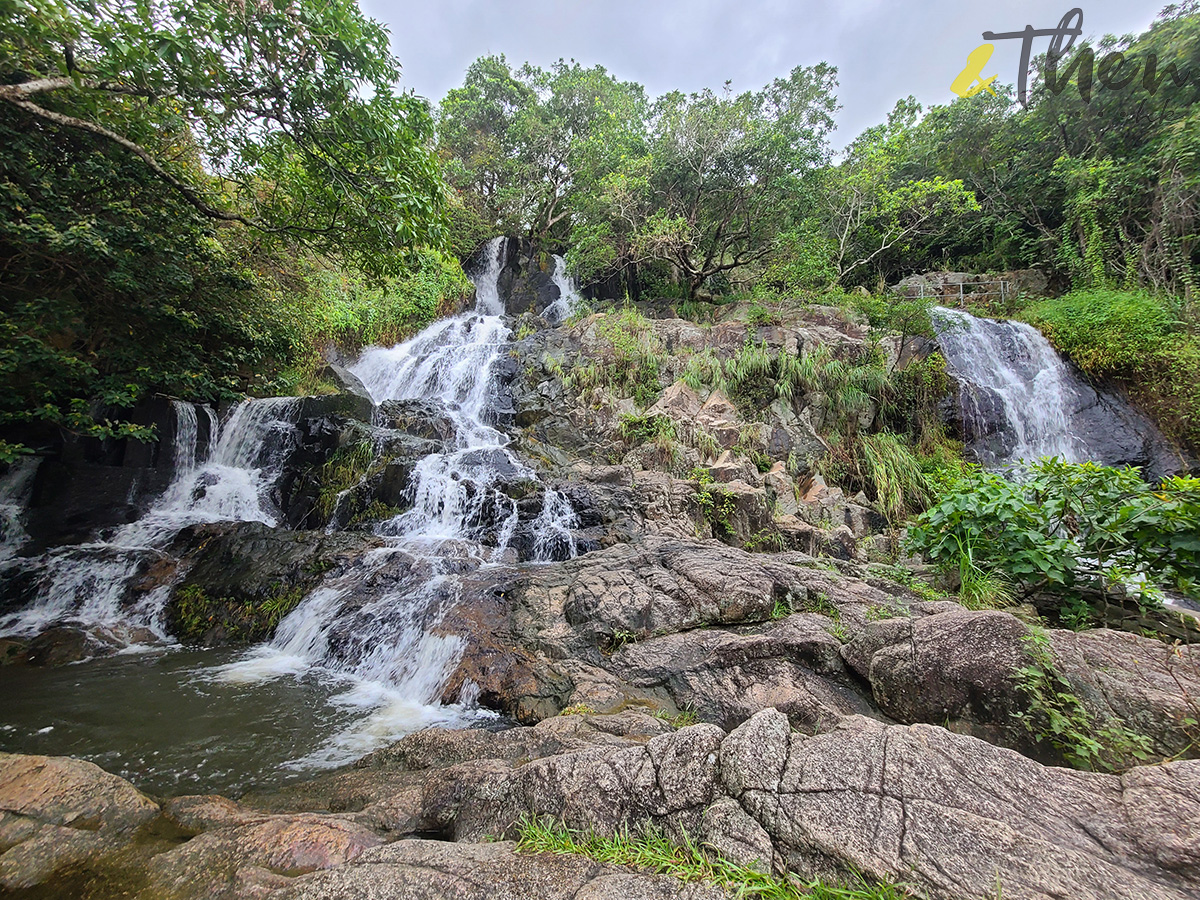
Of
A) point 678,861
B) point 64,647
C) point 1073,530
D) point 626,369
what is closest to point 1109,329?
point 1073,530

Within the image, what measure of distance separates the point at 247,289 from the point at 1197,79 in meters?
22.9

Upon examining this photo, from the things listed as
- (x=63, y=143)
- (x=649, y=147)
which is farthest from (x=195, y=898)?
(x=649, y=147)

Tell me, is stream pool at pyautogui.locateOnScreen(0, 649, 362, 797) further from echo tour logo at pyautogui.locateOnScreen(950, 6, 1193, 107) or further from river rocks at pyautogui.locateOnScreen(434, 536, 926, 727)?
echo tour logo at pyautogui.locateOnScreen(950, 6, 1193, 107)

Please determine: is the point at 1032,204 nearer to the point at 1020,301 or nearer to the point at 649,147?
the point at 1020,301

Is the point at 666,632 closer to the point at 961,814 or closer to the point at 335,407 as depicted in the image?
the point at 961,814

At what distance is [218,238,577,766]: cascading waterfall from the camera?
4.75 meters

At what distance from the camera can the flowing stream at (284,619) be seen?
3.96 m

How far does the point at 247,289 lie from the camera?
27.7 ft

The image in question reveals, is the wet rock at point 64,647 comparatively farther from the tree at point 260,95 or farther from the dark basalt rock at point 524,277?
the dark basalt rock at point 524,277

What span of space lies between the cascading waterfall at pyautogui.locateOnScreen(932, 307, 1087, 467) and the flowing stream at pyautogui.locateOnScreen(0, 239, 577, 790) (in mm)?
9695

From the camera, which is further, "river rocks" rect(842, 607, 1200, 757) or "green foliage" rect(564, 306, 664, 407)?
"green foliage" rect(564, 306, 664, 407)

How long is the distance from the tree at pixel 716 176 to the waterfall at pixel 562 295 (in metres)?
3.28

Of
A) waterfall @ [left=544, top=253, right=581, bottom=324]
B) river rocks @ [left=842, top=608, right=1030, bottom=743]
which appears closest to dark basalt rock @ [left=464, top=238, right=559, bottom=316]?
waterfall @ [left=544, top=253, right=581, bottom=324]

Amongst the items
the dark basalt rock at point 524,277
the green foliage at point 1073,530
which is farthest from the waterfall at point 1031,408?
the dark basalt rock at point 524,277
